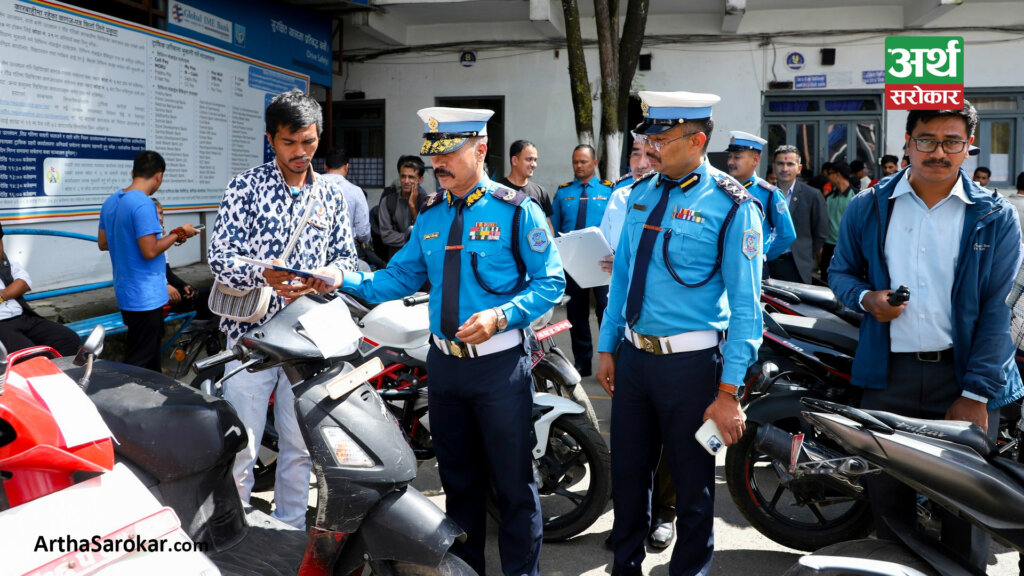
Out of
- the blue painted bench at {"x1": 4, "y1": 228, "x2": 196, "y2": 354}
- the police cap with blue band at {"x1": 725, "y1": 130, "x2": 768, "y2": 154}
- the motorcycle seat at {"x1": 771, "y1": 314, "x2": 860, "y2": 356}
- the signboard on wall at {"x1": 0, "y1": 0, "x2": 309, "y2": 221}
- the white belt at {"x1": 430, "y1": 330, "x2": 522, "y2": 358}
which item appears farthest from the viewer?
the signboard on wall at {"x1": 0, "y1": 0, "x2": 309, "y2": 221}

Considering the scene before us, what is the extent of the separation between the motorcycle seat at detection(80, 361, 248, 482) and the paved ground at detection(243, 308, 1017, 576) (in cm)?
134

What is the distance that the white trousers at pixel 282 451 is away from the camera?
3.25m

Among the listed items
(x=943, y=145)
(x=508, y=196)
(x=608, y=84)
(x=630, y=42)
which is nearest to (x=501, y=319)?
(x=508, y=196)

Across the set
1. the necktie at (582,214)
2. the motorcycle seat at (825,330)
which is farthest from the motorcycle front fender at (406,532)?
the necktie at (582,214)

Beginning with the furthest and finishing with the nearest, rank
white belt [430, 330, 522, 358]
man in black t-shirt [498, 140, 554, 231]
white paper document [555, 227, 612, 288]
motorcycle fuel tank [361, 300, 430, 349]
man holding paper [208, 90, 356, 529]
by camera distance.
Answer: man in black t-shirt [498, 140, 554, 231]
white paper document [555, 227, 612, 288]
motorcycle fuel tank [361, 300, 430, 349]
man holding paper [208, 90, 356, 529]
white belt [430, 330, 522, 358]

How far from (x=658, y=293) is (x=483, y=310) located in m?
0.59

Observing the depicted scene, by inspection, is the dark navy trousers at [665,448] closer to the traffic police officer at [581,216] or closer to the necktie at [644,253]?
the necktie at [644,253]

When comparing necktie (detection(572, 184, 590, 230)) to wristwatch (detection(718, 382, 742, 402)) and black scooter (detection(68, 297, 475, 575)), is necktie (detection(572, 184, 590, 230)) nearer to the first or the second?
wristwatch (detection(718, 382, 742, 402))

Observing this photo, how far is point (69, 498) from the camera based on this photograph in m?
1.92

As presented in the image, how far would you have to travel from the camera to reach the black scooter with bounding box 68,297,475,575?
2.30 meters

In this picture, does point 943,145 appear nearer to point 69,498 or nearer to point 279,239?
point 279,239

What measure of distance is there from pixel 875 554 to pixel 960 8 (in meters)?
11.7

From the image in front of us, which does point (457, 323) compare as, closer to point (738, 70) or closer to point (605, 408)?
point (605, 408)

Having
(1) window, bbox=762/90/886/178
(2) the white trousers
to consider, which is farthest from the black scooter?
(1) window, bbox=762/90/886/178
